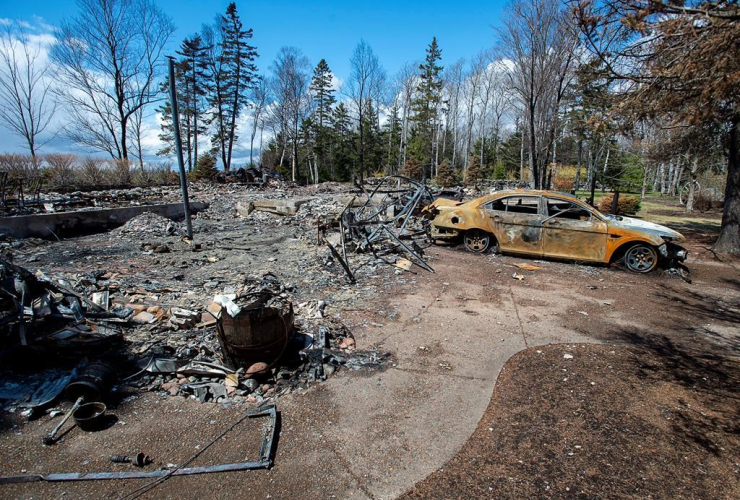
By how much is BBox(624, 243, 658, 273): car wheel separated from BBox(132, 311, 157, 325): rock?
28.5 feet

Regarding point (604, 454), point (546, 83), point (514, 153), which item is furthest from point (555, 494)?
point (514, 153)

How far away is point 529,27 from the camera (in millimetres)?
14719

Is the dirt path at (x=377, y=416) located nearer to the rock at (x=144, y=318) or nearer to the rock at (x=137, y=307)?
the rock at (x=144, y=318)

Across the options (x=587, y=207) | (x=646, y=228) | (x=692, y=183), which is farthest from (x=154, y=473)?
(x=692, y=183)

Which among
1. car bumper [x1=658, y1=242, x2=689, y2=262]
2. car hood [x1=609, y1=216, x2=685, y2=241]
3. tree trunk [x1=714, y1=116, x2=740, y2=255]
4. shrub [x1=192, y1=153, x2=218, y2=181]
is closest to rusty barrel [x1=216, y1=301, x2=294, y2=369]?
car hood [x1=609, y1=216, x2=685, y2=241]

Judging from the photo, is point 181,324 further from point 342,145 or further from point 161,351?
point 342,145

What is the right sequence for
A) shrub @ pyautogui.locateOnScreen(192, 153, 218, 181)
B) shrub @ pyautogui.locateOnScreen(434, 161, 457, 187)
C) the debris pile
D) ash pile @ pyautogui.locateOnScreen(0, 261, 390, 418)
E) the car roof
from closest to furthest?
ash pile @ pyautogui.locateOnScreen(0, 261, 390, 418) < the car roof < the debris pile < shrub @ pyautogui.locateOnScreen(192, 153, 218, 181) < shrub @ pyautogui.locateOnScreen(434, 161, 457, 187)

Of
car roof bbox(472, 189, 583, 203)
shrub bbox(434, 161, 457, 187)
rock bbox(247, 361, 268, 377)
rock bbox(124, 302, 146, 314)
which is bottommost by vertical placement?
rock bbox(247, 361, 268, 377)

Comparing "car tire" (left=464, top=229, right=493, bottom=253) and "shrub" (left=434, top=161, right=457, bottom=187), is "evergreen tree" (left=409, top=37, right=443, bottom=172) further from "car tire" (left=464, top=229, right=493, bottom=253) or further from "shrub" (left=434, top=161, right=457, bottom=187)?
"car tire" (left=464, top=229, right=493, bottom=253)

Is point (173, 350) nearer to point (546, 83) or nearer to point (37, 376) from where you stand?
point (37, 376)

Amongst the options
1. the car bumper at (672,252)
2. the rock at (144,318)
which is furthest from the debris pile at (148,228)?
the car bumper at (672,252)

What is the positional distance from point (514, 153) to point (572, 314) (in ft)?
150

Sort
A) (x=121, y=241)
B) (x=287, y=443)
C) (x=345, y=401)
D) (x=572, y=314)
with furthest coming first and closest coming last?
1. (x=121, y=241)
2. (x=572, y=314)
3. (x=345, y=401)
4. (x=287, y=443)

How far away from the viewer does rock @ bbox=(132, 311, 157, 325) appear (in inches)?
188
